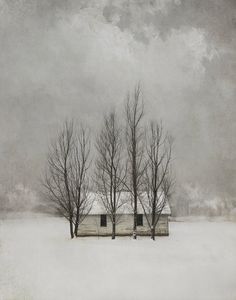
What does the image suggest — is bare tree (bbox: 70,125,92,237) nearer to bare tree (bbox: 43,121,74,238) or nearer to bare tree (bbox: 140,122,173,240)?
bare tree (bbox: 43,121,74,238)

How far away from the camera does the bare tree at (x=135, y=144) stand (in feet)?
20.6

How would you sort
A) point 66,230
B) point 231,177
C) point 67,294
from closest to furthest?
point 67,294, point 231,177, point 66,230

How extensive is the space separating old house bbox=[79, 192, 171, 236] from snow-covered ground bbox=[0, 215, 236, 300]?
693mm

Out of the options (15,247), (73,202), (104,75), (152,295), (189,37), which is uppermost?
(189,37)

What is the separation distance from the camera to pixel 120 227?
693 cm

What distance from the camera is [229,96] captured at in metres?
6.26

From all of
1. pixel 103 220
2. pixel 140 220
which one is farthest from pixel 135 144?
pixel 103 220

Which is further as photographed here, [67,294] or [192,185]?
[192,185]

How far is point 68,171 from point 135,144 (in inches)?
57.1

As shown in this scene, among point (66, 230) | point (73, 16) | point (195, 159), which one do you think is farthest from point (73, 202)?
point (73, 16)

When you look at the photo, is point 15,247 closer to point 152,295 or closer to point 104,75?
point 152,295

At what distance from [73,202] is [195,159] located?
2.68m

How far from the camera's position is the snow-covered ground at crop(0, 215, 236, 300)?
4832 millimetres

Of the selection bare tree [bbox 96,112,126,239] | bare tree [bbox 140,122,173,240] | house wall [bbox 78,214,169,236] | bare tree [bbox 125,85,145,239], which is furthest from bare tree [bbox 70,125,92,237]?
bare tree [bbox 140,122,173,240]
